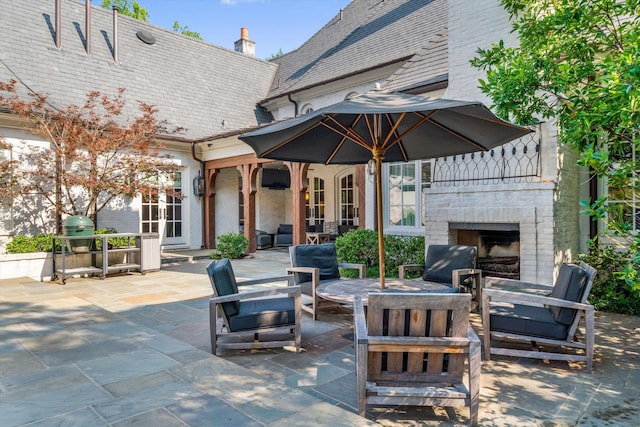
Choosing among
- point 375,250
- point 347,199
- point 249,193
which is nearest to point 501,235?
point 375,250

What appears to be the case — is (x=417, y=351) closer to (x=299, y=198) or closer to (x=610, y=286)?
(x=610, y=286)

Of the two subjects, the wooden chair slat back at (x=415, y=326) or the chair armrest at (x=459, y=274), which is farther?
the chair armrest at (x=459, y=274)

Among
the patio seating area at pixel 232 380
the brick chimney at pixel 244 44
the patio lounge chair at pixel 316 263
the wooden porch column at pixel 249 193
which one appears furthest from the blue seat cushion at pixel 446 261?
the brick chimney at pixel 244 44

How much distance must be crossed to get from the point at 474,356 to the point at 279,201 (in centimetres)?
1295

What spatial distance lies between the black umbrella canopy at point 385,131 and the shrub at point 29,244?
6276 millimetres

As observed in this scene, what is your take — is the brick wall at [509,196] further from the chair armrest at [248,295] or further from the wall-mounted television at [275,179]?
the wall-mounted television at [275,179]

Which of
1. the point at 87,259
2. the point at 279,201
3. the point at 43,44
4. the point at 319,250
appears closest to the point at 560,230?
the point at 319,250

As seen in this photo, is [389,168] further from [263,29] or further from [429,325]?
[263,29]

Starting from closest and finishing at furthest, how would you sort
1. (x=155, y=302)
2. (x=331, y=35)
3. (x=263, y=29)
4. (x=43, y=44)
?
(x=155, y=302) → (x=43, y=44) → (x=331, y=35) → (x=263, y=29)

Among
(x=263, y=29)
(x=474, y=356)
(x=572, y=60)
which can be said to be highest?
(x=263, y=29)

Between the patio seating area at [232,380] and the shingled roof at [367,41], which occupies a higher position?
the shingled roof at [367,41]

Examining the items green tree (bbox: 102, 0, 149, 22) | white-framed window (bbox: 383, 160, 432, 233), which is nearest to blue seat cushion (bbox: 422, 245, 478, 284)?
white-framed window (bbox: 383, 160, 432, 233)

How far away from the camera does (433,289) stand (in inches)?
163

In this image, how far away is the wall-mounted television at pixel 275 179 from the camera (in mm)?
14008
